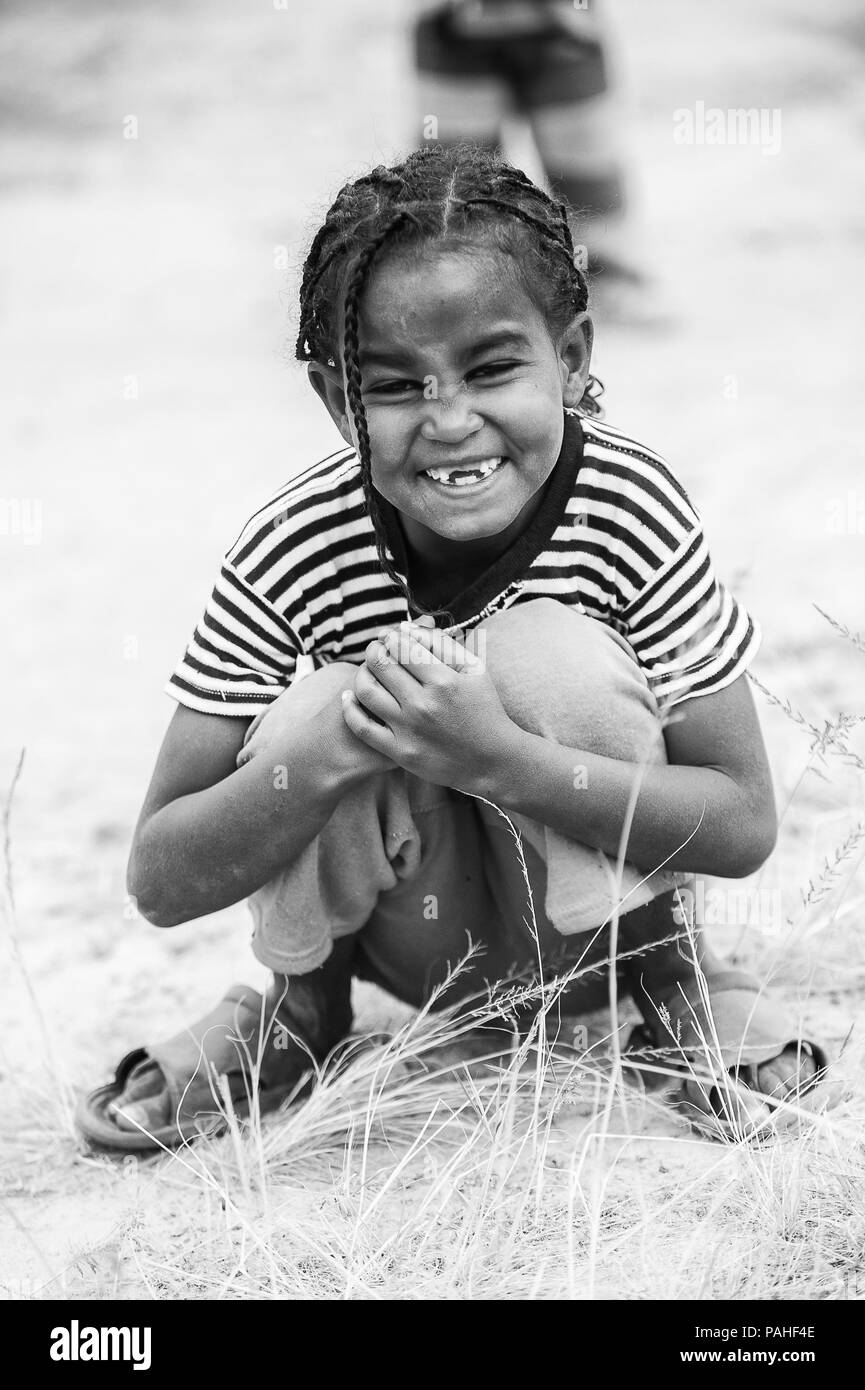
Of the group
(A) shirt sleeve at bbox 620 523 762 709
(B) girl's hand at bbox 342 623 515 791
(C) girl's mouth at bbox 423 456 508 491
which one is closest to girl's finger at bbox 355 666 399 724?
(B) girl's hand at bbox 342 623 515 791

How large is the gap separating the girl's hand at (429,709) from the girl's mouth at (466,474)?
0.20 meters

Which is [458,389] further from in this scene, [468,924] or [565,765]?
[468,924]

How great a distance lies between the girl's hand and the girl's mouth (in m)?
0.20

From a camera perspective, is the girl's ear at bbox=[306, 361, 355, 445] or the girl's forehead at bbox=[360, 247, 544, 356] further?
the girl's ear at bbox=[306, 361, 355, 445]

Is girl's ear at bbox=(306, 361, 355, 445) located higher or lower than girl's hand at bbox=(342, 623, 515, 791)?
higher

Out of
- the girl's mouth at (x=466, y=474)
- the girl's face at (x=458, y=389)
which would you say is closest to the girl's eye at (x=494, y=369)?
the girl's face at (x=458, y=389)

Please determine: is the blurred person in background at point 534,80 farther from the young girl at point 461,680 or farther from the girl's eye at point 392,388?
the girl's eye at point 392,388

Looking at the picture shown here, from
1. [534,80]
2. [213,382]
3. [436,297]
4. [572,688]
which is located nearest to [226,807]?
[572,688]

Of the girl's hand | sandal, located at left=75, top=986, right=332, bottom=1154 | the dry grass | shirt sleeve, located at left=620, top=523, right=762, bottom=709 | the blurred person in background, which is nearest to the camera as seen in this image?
the dry grass

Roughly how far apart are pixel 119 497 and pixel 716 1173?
154 inches

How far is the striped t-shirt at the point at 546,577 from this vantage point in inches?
80.2

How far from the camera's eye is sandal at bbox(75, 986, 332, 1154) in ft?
7.32

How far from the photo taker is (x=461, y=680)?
74.0 inches

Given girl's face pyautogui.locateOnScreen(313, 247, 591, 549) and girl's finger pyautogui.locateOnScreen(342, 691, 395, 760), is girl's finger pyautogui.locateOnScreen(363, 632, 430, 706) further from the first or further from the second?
girl's face pyautogui.locateOnScreen(313, 247, 591, 549)
